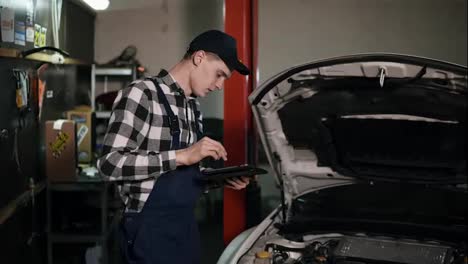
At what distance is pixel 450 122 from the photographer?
5.27 feet

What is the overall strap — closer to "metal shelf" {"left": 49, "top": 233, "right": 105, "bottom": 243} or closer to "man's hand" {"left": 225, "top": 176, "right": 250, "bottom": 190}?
"man's hand" {"left": 225, "top": 176, "right": 250, "bottom": 190}

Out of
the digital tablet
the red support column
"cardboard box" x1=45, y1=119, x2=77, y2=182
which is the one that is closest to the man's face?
the digital tablet

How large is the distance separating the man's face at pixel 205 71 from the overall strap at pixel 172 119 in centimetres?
11

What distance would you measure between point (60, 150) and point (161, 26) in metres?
1.22

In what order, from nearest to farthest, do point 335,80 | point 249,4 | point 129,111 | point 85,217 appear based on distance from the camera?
1. point 129,111
2. point 335,80
3. point 249,4
4. point 85,217

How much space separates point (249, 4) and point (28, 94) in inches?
43.4

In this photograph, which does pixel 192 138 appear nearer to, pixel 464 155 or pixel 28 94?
pixel 464 155

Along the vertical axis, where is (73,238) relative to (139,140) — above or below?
below

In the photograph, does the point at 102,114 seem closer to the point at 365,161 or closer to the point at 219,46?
the point at 219,46

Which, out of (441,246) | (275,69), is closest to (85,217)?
(275,69)

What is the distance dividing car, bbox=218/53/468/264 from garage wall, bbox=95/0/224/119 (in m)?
1.89

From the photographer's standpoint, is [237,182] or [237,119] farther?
[237,119]

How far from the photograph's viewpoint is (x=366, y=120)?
5.52 feet

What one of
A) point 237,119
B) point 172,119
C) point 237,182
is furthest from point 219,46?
point 237,119
